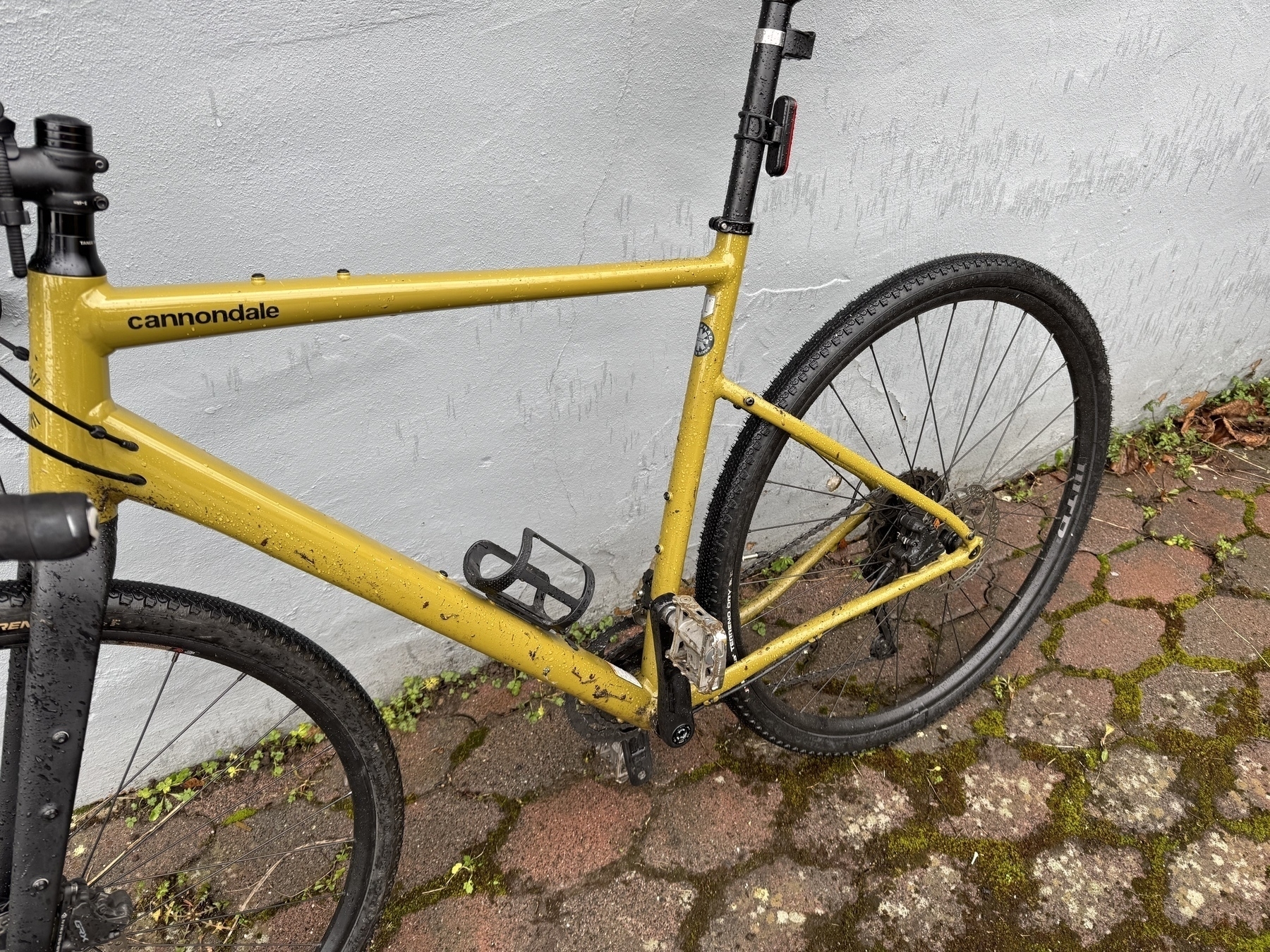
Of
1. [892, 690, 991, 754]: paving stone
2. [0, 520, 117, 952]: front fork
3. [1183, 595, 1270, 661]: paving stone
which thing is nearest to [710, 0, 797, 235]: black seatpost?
[0, 520, 117, 952]: front fork

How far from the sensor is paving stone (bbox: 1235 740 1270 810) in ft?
5.60

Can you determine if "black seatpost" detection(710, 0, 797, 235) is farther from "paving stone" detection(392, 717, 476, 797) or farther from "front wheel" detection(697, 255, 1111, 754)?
"paving stone" detection(392, 717, 476, 797)

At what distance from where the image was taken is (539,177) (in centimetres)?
145

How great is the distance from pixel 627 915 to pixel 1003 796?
90cm

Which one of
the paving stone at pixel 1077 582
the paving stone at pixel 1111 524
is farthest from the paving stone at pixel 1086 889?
the paving stone at pixel 1111 524

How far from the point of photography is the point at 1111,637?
2.11 meters

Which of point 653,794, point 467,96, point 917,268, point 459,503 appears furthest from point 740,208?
point 653,794

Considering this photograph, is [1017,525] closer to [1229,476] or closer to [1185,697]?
[1185,697]

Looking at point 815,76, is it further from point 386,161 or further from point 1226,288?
point 1226,288

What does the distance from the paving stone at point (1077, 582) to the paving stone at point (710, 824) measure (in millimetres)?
1090

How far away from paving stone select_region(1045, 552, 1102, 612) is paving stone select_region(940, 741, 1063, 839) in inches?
21.8

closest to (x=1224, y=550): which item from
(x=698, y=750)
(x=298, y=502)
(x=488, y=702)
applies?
(x=698, y=750)

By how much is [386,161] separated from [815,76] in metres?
0.92

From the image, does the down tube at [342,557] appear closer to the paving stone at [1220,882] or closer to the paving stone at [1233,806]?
the paving stone at [1220,882]
